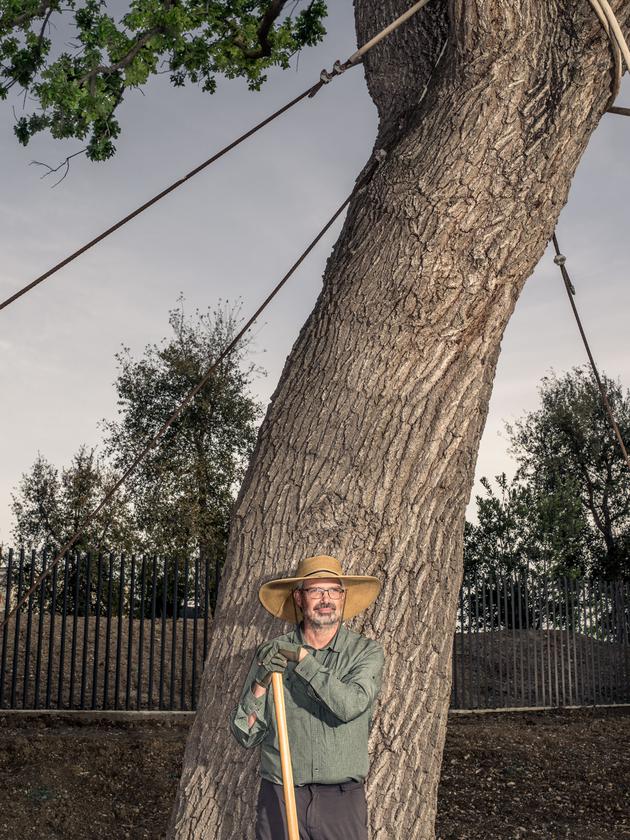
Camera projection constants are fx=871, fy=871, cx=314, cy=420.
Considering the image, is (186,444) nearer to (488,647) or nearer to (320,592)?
(488,647)

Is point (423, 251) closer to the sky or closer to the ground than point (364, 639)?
closer to the sky

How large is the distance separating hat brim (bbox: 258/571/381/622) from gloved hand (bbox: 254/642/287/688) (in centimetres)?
16

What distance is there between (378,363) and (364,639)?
106 cm

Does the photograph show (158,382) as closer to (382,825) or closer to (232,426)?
(232,426)

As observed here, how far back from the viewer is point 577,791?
332 inches

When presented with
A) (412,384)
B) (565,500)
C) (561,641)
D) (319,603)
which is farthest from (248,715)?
(565,500)

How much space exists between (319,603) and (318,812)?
2.43 feet

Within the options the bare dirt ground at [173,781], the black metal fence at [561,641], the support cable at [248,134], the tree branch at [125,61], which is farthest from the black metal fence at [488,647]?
the support cable at [248,134]

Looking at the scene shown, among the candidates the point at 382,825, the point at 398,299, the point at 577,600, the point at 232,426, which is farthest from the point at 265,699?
the point at 232,426

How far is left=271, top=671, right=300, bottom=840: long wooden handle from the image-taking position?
298cm

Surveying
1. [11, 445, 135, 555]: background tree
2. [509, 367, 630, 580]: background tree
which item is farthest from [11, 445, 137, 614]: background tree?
[509, 367, 630, 580]: background tree

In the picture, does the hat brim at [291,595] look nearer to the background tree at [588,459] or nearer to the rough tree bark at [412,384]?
the rough tree bark at [412,384]

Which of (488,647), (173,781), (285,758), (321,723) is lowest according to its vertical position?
(173,781)

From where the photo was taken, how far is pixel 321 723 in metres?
3.13
